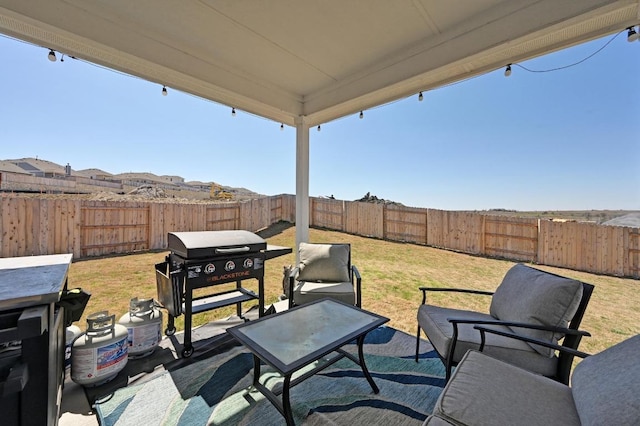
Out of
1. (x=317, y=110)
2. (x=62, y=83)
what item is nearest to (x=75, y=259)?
(x=62, y=83)

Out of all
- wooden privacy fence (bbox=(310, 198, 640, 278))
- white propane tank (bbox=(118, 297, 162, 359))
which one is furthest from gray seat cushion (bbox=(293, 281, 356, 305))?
wooden privacy fence (bbox=(310, 198, 640, 278))

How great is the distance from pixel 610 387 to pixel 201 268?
8.31 feet

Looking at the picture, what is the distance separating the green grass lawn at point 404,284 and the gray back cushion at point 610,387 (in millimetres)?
1700

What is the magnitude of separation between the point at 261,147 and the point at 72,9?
4189mm

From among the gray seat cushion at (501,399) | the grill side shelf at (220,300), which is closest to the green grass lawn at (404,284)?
the grill side shelf at (220,300)

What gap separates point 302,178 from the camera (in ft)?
11.7

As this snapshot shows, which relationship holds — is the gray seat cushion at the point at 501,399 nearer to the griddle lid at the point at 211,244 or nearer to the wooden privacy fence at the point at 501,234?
the griddle lid at the point at 211,244

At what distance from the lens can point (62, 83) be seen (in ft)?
9.80

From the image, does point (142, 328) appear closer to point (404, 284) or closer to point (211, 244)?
point (211, 244)

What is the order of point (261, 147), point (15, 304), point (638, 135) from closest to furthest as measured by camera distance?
point (15, 304) → point (638, 135) → point (261, 147)

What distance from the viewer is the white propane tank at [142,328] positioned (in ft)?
6.72

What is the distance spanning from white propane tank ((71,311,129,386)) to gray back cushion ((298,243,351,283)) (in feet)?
5.76

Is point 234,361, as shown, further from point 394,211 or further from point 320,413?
point 394,211

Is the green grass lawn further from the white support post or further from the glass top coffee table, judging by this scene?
the glass top coffee table
